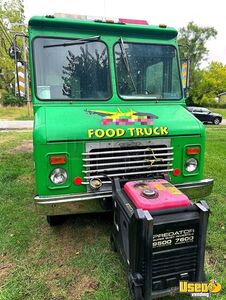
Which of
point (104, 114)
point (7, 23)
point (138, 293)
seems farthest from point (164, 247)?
point (7, 23)

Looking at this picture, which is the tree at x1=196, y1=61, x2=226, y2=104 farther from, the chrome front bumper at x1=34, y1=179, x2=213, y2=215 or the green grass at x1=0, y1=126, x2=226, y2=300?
the chrome front bumper at x1=34, y1=179, x2=213, y2=215

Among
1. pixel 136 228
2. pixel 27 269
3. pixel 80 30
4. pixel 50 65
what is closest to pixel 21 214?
pixel 27 269

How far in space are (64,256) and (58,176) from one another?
104cm

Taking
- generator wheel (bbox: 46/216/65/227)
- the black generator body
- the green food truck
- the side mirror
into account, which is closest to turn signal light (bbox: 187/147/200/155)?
the green food truck

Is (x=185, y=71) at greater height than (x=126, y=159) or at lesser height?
greater

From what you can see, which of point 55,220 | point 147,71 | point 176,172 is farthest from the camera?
point 147,71

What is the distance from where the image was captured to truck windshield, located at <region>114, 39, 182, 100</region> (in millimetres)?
3748

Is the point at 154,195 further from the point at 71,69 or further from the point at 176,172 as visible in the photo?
the point at 71,69

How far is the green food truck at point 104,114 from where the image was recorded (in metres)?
3.01

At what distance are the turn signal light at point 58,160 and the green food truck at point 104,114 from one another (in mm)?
11

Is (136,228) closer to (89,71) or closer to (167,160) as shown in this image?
(167,160)

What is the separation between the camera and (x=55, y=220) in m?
3.73

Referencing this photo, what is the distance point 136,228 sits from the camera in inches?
88.8

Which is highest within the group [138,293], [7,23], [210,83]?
[7,23]
